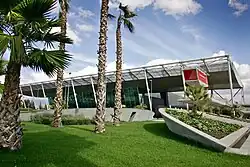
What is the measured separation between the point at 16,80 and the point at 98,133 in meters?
6.04

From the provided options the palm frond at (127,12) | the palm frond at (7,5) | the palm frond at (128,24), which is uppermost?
the palm frond at (127,12)

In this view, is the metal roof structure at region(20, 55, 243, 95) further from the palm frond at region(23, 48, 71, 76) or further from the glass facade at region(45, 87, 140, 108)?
the palm frond at region(23, 48, 71, 76)

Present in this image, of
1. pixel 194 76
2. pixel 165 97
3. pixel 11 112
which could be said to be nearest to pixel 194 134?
pixel 11 112

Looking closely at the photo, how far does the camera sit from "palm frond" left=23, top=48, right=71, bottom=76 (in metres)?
8.26

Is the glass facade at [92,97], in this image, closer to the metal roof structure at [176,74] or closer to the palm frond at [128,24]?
the metal roof structure at [176,74]

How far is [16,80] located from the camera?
870 cm

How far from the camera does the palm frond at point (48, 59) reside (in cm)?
826

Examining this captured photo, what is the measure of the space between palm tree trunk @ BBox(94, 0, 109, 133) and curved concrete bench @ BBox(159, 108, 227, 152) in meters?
3.39

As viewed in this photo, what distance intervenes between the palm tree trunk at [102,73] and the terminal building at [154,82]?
24.8 meters

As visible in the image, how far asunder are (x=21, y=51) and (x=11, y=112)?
2063 millimetres

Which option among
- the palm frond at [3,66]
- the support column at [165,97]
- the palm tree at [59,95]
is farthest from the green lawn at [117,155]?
the support column at [165,97]

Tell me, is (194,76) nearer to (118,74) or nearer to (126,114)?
(126,114)

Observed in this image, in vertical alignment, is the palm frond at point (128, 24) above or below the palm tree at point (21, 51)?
above

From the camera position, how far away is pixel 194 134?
39.2ft
